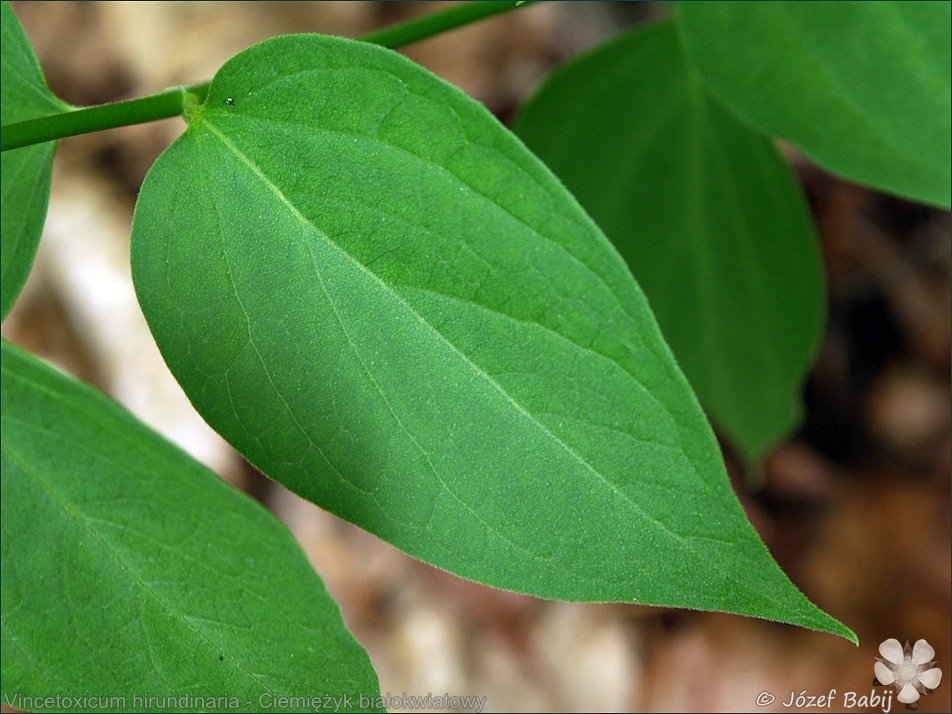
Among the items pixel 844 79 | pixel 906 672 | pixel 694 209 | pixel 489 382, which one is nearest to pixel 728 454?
pixel 694 209

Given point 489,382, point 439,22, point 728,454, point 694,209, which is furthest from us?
point 728,454

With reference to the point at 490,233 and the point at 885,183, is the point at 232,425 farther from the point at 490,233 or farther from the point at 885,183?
the point at 885,183

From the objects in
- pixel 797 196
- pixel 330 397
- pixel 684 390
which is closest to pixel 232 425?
pixel 330 397

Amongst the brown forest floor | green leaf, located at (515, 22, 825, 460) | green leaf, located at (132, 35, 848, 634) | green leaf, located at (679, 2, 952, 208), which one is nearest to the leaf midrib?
green leaf, located at (132, 35, 848, 634)

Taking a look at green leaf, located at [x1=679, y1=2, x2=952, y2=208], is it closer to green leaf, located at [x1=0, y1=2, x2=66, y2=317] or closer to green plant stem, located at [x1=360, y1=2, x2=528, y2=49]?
green plant stem, located at [x1=360, y1=2, x2=528, y2=49]

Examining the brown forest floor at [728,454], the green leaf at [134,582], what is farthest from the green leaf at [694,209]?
the green leaf at [134,582]

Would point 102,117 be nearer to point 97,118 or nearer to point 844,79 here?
point 97,118
